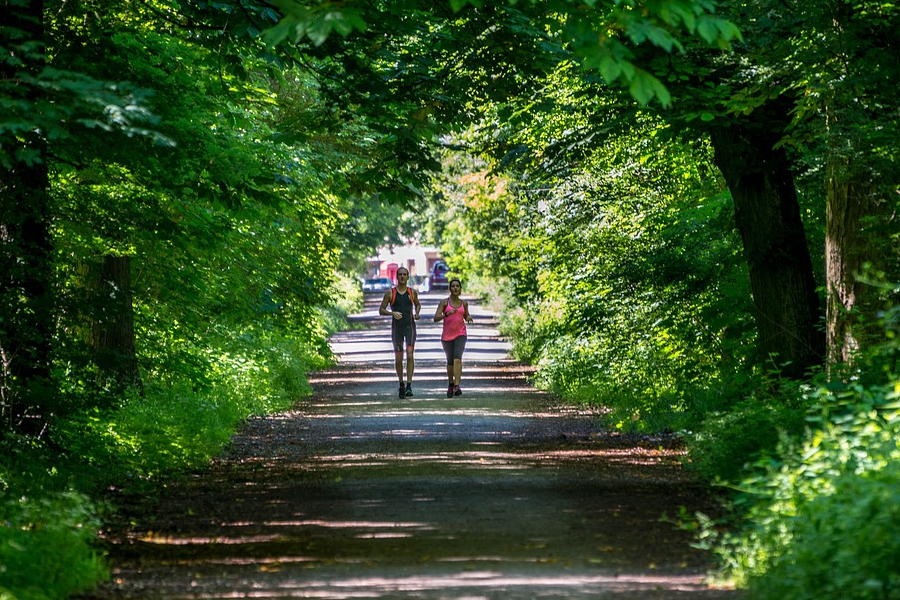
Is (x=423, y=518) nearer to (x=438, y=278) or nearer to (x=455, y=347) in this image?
(x=455, y=347)

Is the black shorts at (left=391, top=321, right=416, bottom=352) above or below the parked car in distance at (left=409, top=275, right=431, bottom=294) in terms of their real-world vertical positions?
below

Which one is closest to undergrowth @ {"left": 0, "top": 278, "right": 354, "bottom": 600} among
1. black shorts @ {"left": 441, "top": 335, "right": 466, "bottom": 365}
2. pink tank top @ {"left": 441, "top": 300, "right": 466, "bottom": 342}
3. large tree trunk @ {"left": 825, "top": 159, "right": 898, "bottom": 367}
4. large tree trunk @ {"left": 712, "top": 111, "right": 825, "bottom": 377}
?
black shorts @ {"left": 441, "top": 335, "right": 466, "bottom": 365}

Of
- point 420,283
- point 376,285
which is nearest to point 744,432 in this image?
point 376,285

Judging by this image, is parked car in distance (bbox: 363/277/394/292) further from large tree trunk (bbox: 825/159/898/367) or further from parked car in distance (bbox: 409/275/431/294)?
large tree trunk (bbox: 825/159/898/367)

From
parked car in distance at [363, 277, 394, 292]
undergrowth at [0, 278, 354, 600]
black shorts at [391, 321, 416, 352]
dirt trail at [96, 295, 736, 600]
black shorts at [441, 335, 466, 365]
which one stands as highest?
parked car in distance at [363, 277, 394, 292]

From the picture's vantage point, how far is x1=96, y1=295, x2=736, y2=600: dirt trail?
7.36 metres

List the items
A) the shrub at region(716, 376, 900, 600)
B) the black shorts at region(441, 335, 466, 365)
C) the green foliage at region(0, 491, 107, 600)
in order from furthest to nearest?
the black shorts at region(441, 335, 466, 365) < the green foliage at region(0, 491, 107, 600) < the shrub at region(716, 376, 900, 600)

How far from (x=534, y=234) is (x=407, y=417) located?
597cm

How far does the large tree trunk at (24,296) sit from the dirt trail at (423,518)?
57.5 inches

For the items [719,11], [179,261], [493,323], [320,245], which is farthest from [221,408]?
[493,323]

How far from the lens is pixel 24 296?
1118 centimetres

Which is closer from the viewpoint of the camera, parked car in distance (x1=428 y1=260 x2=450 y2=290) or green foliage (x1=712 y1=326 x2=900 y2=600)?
green foliage (x1=712 y1=326 x2=900 y2=600)

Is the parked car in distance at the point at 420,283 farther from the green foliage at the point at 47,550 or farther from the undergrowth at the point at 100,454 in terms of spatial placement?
the green foliage at the point at 47,550

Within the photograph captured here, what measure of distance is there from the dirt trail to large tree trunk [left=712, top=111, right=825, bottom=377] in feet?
5.80
